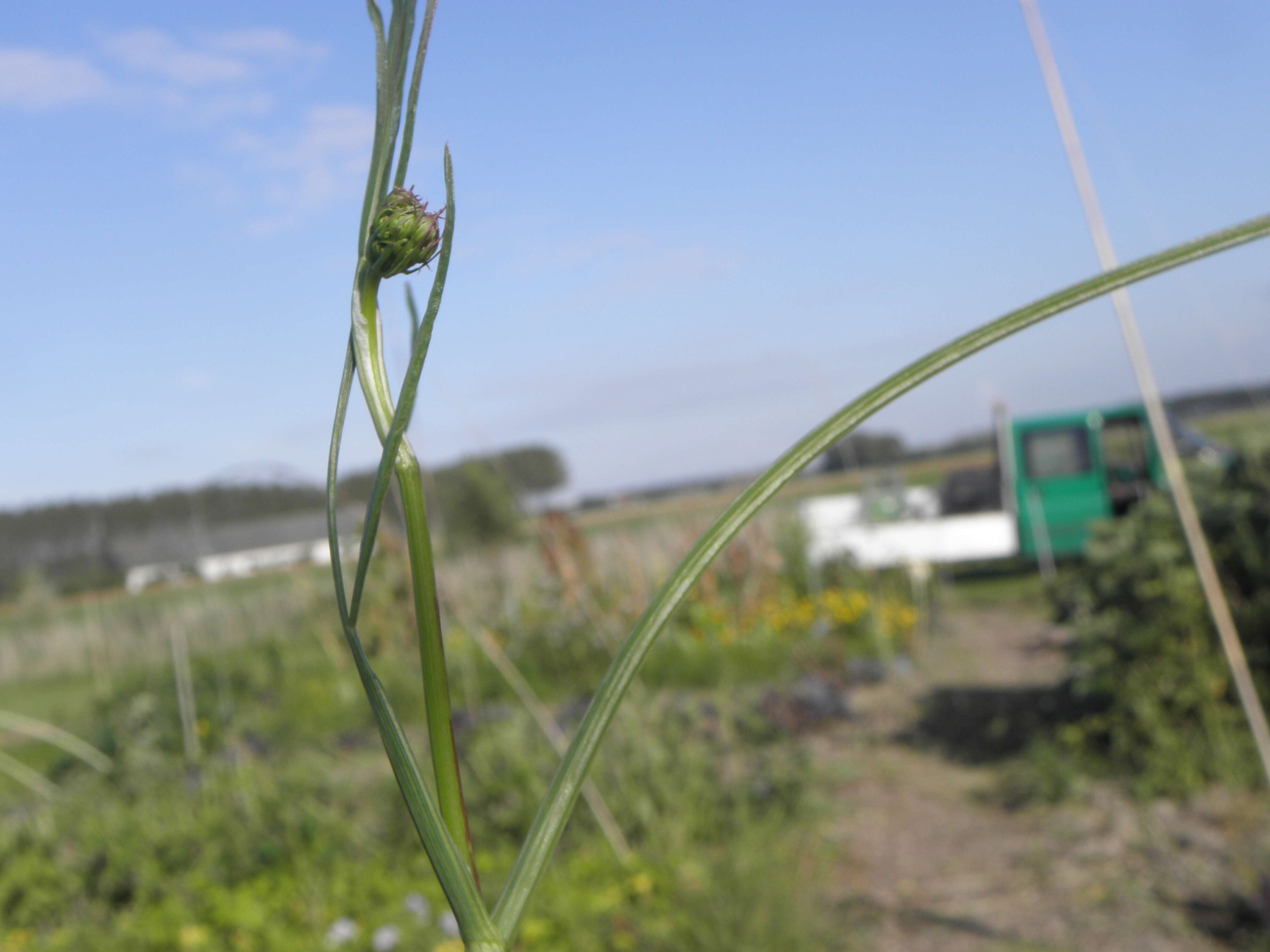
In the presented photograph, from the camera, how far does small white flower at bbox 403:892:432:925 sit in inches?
126

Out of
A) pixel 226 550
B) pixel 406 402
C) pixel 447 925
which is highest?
pixel 226 550

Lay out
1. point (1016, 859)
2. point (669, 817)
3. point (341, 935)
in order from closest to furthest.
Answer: point (341, 935), point (1016, 859), point (669, 817)

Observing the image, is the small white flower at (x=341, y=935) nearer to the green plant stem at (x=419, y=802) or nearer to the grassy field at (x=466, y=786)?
the grassy field at (x=466, y=786)

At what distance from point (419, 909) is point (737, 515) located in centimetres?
324

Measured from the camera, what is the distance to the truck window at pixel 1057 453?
9.68m

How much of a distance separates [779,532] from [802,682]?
3920 millimetres

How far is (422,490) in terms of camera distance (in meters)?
0.32

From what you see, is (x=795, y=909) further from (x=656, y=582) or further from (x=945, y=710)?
(x=656, y=582)

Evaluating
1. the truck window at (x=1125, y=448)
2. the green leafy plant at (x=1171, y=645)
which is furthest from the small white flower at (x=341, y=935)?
the truck window at (x=1125, y=448)

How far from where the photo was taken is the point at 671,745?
430cm

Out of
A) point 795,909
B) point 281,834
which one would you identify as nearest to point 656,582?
point 281,834

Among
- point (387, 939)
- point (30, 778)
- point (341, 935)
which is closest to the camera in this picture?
point (387, 939)

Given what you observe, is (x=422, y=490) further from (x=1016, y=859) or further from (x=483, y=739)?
(x=483, y=739)

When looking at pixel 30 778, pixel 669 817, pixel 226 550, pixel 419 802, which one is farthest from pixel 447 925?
pixel 226 550
